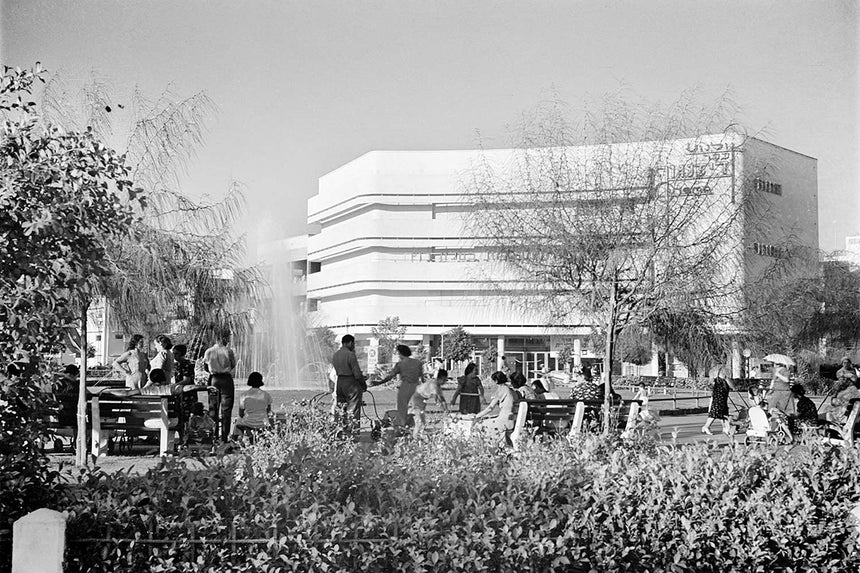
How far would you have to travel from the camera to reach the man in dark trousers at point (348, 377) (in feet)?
41.8

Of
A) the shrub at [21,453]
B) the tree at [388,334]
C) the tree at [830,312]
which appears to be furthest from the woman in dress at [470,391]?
the tree at [388,334]

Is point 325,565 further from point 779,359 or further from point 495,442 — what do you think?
point 779,359

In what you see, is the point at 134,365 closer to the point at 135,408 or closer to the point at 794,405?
the point at 135,408

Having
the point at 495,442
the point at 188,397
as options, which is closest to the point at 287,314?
the point at 188,397

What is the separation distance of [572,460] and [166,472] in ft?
7.47

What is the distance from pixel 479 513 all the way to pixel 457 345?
218 feet

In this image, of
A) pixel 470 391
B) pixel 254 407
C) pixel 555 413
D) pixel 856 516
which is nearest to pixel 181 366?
pixel 254 407

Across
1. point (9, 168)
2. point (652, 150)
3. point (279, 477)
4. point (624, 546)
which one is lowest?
point (624, 546)

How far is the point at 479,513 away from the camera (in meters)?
4.43

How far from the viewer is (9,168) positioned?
4.89 m

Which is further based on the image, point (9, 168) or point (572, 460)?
point (572, 460)

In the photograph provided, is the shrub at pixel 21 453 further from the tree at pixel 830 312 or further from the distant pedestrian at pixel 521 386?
Result: the tree at pixel 830 312

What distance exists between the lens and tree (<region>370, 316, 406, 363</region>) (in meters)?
71.3

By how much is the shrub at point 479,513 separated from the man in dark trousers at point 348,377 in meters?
7.14
